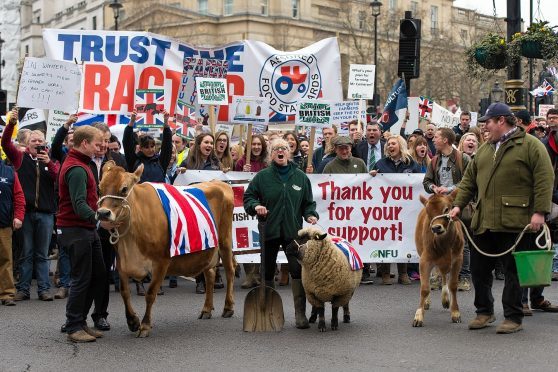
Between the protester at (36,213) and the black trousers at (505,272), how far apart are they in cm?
539

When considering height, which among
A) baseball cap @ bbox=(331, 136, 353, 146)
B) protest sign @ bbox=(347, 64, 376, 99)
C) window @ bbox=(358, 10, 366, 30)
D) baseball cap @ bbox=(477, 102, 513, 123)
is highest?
window @ bbox=(358, 10, 366, 30)

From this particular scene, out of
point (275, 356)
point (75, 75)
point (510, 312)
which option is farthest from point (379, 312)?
point (75, 75)

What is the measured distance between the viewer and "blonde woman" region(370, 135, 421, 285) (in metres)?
14.9

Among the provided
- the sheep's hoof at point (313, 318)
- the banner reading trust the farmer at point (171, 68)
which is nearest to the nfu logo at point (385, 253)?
the banner reading trust the farmer at point (171, 68)

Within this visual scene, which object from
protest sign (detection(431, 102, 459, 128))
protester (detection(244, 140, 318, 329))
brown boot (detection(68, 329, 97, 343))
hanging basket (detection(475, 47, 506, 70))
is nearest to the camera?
brown boot (detection(68, 329, 97, 343))

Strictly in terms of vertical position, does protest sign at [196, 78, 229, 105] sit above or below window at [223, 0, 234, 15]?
below

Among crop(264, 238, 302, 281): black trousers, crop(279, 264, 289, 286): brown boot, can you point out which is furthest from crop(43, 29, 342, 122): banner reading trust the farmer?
crop(264, 238, 302, 281): black trousers

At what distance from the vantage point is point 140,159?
13.5m

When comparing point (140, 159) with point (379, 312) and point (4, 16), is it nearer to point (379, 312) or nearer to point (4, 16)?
point (379, 312)

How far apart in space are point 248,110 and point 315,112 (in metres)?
0.97

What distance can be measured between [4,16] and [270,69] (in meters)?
98.3

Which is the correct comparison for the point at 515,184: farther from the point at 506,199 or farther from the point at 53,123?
the point at 53,123

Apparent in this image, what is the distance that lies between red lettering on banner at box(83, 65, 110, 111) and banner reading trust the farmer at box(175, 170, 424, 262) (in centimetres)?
287

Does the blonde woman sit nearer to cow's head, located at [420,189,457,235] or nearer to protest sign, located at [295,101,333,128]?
protest sign, located at [295,101,333,128]
